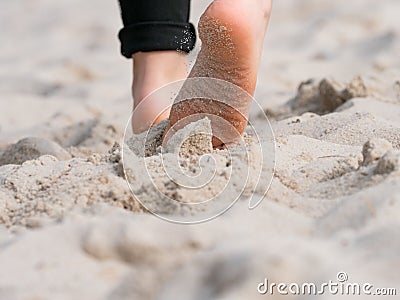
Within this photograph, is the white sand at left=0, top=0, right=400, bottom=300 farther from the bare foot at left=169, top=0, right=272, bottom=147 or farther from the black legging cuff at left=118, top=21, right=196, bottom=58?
the black legging cuff at left=118, top=21, right=196, bottom=58

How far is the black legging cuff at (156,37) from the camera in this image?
5.39 feet

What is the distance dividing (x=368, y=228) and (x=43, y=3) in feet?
13.6

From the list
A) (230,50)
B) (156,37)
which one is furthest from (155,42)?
(230,50)

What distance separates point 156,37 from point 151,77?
0.10 meters

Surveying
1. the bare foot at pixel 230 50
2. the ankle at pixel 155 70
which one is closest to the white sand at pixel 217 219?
the bare foot at pixel 230 50

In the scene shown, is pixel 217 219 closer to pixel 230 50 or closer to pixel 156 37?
pixel 230 50

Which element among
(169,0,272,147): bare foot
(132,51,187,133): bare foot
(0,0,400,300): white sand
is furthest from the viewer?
(132,51,187,133): bare foot

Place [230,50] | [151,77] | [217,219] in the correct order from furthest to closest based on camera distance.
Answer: [151,77]
[230,50]
[217,219]

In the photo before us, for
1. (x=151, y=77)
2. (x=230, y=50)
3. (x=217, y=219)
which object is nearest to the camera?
(x=217, y=219)

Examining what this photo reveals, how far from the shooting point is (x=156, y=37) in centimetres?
164

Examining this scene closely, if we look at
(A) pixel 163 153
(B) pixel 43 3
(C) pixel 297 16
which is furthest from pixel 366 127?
(B) pixel 43 3

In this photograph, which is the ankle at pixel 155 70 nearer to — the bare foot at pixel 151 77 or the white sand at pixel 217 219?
the bare foot at pixel 151 77

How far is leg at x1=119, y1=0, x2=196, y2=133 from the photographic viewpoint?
1628 mm

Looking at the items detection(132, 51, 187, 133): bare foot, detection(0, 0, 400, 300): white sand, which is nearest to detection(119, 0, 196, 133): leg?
detection(132, 51, 187, 133): bare foot
